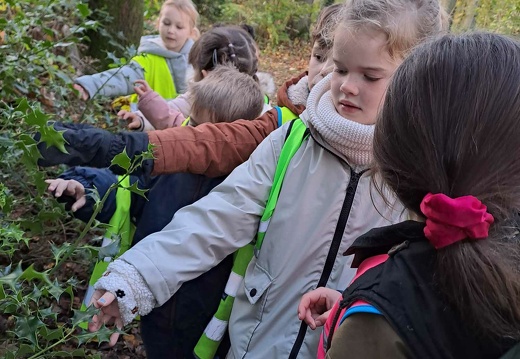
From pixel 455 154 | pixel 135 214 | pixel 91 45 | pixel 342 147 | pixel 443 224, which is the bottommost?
pixel 91 45

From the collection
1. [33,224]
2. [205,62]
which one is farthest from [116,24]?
[33,224]

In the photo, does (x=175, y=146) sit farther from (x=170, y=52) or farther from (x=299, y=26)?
(x=299, y=26)

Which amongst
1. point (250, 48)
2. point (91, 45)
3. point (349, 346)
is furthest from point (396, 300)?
point (91, 45)

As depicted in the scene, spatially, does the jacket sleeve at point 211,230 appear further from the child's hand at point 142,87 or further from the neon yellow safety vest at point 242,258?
the child's hand at point 142,87

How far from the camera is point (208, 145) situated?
2180 millimetres

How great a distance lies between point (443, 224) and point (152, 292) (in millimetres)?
1038

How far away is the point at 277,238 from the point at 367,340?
79 cm

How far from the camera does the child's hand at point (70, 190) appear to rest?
88.5 inches

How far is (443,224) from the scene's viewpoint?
1177 millimetres

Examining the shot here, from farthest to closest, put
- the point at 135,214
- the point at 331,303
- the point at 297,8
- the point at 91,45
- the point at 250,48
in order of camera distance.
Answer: the point at 297,8, the point at 91,45, the point at 250,48, the point at 135,214, the point at 331,303

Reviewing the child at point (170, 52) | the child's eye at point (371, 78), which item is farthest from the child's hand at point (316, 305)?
the child at point (170, 52)

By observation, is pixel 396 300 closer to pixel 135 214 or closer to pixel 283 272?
pixel 283 272

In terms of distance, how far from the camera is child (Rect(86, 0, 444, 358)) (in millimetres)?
1907

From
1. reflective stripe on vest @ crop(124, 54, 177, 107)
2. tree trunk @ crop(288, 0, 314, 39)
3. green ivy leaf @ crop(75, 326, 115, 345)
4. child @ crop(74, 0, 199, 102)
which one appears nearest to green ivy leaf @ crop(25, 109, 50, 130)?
green ivy leaf @ crop(75, 326, 115, 345)
